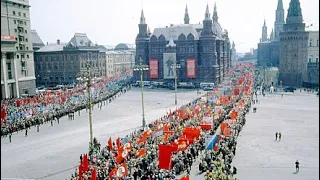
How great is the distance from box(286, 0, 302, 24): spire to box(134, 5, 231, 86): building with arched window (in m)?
20.3

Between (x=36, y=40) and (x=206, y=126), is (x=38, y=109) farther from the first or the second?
(x=36, y=40)

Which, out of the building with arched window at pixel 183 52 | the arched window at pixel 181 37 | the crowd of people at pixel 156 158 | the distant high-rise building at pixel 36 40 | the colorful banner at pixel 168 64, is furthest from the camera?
the distant high-rise building at pixel 36 40

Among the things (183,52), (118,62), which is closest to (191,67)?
(183,52)

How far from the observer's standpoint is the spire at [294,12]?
9088 cm

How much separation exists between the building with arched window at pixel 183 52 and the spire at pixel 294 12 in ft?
66.7

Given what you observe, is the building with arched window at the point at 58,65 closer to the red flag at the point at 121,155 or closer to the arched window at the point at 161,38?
the arched window at the point at 161,38

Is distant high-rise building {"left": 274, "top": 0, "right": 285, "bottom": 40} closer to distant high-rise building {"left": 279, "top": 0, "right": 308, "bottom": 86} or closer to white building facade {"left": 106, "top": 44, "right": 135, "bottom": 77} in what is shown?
white building facade {"left": 106, "top": 44, "right": 135, "bottom": 77}

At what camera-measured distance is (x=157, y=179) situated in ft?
64.4

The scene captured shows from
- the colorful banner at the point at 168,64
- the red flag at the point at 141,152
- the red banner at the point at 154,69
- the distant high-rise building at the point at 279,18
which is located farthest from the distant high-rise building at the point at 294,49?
the distant high-rise building at the point at 279,18

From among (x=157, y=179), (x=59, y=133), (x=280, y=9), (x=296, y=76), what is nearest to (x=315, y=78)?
(x=296, y=76)

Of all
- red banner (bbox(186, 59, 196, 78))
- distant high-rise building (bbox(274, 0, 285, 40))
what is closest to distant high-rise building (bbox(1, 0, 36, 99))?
red banner (bbox(186, 59, 196, 78))

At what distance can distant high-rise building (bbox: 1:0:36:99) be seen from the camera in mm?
60184

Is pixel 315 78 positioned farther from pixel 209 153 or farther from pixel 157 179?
pixel 157 179

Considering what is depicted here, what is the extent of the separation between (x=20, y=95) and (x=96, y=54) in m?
42.0
